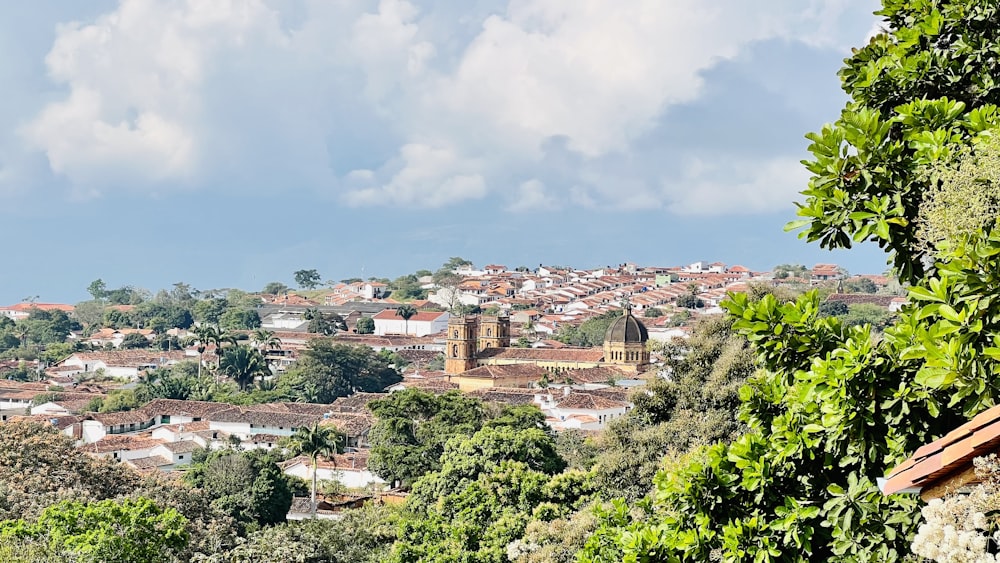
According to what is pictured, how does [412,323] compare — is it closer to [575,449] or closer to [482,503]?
[575,449]

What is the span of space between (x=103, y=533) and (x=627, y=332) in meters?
50.7

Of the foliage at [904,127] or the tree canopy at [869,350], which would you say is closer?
the tree canopy at [869,350]

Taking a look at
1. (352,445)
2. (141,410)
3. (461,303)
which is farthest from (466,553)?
(461,303)

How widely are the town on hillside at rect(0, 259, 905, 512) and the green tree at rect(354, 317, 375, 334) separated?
0.52ft

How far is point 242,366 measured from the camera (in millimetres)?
60719

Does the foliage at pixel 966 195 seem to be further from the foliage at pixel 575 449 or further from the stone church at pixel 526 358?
the stone church at pixel 526 358

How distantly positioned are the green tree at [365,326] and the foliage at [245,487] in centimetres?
6497

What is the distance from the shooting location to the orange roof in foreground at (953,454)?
3082 millimetres

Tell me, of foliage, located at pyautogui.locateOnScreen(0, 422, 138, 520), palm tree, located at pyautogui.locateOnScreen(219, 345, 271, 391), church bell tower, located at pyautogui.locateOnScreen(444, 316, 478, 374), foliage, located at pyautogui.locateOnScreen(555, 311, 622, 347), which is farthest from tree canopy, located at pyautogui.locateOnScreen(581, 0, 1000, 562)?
foliage, located at pyautogui.locateOnScreen(555, 311, 622, 347)

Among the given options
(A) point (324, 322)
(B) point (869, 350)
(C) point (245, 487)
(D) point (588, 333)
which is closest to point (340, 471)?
(C) point (245, 487)

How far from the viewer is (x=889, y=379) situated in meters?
4.14

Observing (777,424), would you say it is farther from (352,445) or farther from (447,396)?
(352,445)

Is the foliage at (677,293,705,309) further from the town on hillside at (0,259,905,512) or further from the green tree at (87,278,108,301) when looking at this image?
the green tree at (87,278,108,301)

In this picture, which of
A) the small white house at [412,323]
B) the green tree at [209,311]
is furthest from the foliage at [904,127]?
the green tree at [209,311]
